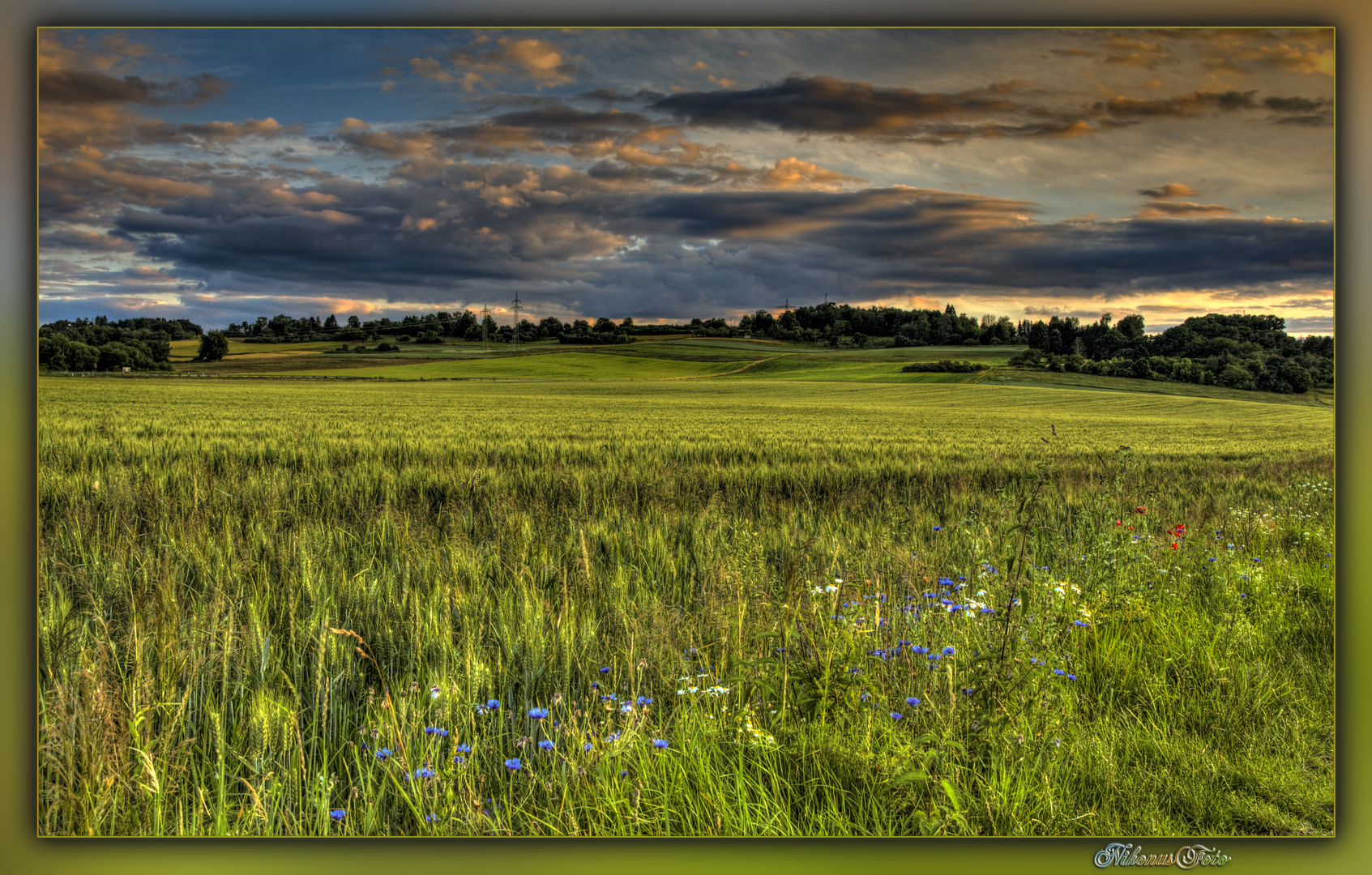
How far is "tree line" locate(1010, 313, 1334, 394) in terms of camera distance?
379 centimetres

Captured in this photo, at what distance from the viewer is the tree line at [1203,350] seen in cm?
379

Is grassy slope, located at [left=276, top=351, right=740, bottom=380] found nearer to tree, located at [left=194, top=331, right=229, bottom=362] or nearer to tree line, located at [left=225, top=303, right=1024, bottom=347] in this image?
tree line, located at [left=225, top=303, right=1024, bottom=347]

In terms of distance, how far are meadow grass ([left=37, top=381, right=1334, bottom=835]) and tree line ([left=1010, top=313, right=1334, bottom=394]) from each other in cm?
34

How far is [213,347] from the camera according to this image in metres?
6.39

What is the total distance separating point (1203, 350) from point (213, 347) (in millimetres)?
8586

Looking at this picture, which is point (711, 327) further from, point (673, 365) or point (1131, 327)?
point (673, 365)

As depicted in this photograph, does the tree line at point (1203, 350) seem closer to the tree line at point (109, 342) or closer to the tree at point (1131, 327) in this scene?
the tree at point (1131, 327)

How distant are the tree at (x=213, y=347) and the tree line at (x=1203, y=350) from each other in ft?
24.3

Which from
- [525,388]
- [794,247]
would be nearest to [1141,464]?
[794,247]

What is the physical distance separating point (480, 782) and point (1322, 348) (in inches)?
177

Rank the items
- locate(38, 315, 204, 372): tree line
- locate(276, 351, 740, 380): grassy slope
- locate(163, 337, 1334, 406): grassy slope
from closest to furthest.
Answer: locate(38, 315, 204, 372): tree line < locate(163, 337, 1334, 406): grassy slope < locate(276, 351, 740, 380): grassy slope

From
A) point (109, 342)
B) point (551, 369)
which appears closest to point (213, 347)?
point (109, 342)

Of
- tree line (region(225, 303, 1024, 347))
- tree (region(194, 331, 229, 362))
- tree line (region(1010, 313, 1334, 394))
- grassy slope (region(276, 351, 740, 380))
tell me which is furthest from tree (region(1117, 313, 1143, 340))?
grassy slope (region(276, 351, 740, 380))

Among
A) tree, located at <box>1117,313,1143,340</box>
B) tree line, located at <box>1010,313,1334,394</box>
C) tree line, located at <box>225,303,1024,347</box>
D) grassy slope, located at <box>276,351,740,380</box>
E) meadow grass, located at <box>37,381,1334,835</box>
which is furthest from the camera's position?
grassy slope, located at <box>276,351,740,380</box>
